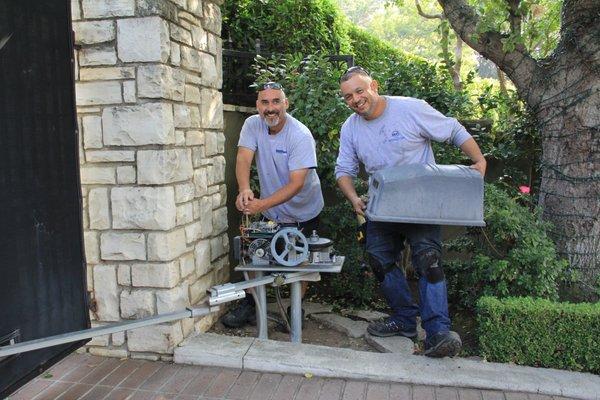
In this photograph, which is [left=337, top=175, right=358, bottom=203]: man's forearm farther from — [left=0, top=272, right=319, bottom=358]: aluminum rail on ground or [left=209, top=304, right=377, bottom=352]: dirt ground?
[left=209, top=304, right=377, bottom=352]: dirt ground

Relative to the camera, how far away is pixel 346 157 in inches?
143

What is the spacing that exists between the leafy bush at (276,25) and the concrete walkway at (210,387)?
149 inches

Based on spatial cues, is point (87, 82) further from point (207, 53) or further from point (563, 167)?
point (563, 167)

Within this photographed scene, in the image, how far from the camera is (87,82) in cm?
312

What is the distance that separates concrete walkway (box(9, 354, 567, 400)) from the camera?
2.76 meters

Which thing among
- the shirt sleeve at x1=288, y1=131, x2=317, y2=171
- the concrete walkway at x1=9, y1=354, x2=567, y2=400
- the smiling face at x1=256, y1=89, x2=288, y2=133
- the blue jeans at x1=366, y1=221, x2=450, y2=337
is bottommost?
the concrete walkway at x1=9, y1=354, x2=567, y2=400

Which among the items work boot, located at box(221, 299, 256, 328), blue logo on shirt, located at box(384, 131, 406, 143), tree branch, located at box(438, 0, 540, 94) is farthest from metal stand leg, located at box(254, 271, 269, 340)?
tree branch, located at box(438, 0, 540, 94)

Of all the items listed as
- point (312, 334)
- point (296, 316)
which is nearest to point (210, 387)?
point (296, 316)

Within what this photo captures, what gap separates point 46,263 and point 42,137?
60cm

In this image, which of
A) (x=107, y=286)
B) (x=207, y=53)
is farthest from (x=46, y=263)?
(x=207, y=53)

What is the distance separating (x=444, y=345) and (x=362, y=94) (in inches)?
64.2

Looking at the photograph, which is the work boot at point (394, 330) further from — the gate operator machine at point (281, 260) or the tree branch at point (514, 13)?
the tree branch at point (514, 13)

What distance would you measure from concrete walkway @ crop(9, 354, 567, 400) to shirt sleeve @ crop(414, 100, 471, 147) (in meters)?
1.55

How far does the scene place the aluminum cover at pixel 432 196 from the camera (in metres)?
3.01
